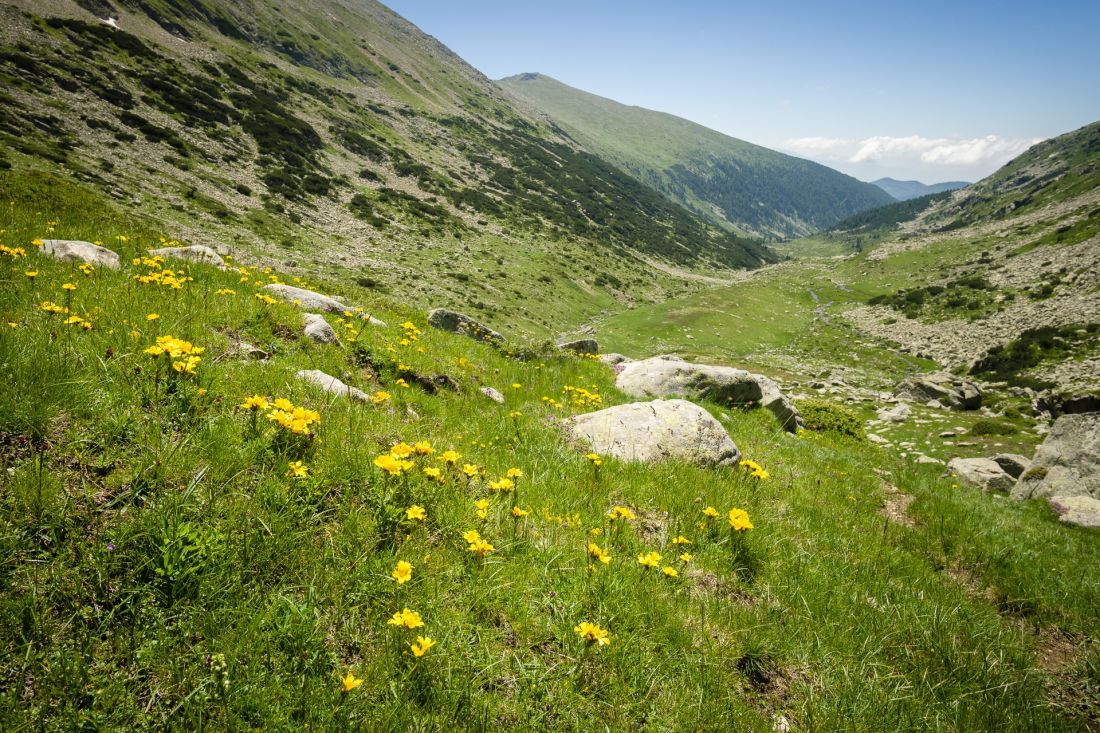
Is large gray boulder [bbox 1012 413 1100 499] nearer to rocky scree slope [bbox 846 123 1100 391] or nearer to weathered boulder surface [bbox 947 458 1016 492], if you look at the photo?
weathered boulder surface [bbox 947 458 1016 492]

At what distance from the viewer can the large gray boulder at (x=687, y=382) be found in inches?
561

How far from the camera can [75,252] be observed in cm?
720

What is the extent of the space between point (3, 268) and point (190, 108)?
8760 centimetres

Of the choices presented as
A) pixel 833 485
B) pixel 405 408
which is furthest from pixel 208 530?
pixel 833 485

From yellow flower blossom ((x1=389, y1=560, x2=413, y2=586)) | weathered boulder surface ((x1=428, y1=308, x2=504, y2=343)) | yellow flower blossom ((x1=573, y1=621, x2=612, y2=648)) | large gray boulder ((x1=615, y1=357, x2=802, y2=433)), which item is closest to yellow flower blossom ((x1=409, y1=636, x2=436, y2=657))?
yellow flower blossom ((x1=389, y1=560, x2=413, y2=586))

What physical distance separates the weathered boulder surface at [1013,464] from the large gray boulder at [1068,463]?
3.22ft

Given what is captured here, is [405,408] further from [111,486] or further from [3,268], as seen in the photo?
[3,268]

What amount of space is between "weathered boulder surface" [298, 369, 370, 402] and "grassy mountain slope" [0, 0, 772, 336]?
15883mm

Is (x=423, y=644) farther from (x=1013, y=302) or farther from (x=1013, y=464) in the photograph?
(x=1013, y=302)

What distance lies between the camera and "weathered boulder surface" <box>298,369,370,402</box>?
5309 mm

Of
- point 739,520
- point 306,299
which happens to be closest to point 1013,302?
point 739,520

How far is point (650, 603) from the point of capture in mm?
3652

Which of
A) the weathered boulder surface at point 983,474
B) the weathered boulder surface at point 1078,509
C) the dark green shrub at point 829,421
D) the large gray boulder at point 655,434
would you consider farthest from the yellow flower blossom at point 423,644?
the weathered boulder surface at point 983,474

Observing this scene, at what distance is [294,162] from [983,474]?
93.1 m
